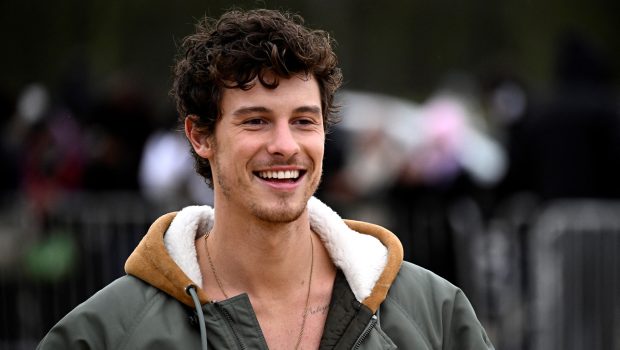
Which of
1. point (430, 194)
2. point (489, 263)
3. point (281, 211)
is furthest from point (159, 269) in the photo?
point (430, 194)

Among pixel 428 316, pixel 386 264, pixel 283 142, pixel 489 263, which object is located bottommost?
pixel 489 263

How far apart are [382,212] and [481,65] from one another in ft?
37.1

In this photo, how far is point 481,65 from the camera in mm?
22203

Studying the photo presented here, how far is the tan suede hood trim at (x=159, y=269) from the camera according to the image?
463cm

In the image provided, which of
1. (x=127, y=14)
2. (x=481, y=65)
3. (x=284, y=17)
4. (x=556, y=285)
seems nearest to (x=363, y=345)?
(x=284, y=17)

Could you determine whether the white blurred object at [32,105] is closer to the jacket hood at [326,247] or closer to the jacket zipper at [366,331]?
the jacket hood at [326,247]

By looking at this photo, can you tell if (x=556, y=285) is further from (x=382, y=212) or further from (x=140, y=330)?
(x=140, y=330)

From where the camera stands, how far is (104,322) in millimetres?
4535

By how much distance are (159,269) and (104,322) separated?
0.90 ft

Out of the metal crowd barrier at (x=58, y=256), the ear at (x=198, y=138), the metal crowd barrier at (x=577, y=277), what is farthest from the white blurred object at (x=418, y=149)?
the ear at (x=198, y=138)

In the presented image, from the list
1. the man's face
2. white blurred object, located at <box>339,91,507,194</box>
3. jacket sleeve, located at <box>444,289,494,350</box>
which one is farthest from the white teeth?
white blurred object, located at <box>339,91,507,194</box>

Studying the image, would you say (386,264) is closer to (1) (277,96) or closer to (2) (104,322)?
Answer: (1) (277,96)

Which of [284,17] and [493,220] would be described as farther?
[493,220]

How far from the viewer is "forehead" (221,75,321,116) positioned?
463 centimetres
